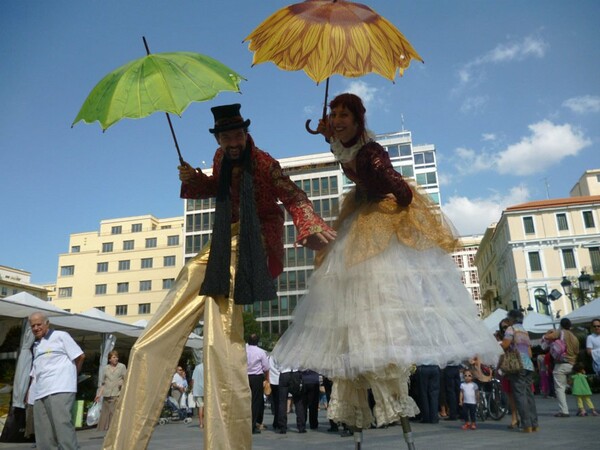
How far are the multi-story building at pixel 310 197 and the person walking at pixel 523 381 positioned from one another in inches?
2043

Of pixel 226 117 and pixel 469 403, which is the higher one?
pixel 226 117

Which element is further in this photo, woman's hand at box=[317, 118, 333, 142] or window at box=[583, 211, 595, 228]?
window at box=[583, 211, 595, 228]

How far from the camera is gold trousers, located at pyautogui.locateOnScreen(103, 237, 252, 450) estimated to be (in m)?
2.81

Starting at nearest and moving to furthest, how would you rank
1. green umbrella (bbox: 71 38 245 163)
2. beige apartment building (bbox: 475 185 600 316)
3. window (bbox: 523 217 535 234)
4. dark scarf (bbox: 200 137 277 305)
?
1. green umbrella (bbox: 71 38 245 163)
2. dark scarf (bbox: 200 137 277 305)
3. beige apartment building (bbox: 475 185 600 316)
4. window (bbox: 523 217 535 234)

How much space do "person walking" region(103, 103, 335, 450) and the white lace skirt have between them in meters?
0.28

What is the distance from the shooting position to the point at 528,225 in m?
57.5

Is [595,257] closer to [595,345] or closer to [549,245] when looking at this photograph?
[549,245]

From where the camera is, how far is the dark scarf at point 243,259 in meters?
3.10

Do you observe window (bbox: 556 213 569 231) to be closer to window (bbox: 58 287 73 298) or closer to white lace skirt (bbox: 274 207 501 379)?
white lace skirt (bbox: 274 207 501 379)

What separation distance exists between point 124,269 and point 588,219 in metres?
61.4

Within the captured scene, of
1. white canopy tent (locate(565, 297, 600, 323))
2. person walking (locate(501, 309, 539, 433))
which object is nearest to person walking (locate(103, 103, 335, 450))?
person walking (locate(501, 309, 539, 433))

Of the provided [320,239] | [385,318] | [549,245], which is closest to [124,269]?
[549,245]

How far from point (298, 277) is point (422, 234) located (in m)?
62.7

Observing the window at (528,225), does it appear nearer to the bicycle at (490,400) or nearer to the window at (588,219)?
the window at (588,219)
